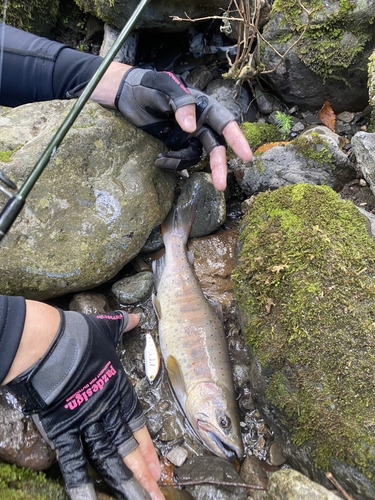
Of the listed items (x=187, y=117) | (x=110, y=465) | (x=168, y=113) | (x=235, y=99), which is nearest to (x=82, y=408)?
(x=110, y=465)

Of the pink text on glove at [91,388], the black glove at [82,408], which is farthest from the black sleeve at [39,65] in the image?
the pink text on glove at [91,388]

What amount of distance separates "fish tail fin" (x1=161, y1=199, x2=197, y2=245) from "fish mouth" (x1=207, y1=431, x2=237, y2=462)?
5.91 feet

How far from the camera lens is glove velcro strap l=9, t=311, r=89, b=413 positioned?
2900 mm

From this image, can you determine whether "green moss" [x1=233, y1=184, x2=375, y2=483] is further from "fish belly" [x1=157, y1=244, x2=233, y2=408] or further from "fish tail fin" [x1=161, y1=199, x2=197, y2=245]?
"fish tail fin" [x1=161, y1=199, x2=197, y2=245]

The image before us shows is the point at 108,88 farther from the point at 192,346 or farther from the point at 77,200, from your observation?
the point at 192,346

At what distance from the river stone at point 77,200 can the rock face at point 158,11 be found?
160 centimetres

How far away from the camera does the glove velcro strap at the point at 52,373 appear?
2900 millimetres

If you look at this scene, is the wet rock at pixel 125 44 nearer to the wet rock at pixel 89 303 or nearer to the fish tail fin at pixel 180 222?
the fish tail fin at pixel 180 222

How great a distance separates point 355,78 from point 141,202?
8.81 feet

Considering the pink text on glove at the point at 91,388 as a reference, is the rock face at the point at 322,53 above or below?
above

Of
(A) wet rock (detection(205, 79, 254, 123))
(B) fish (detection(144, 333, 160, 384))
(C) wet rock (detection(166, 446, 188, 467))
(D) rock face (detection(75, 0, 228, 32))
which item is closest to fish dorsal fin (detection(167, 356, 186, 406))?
(B) fish (detection(144, 333, 160, 384))

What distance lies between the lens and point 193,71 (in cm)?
531

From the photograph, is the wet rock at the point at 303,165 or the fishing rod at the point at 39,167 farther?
the wet rock at the point at 303,165

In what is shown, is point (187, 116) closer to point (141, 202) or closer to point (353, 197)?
point (141, 202)
